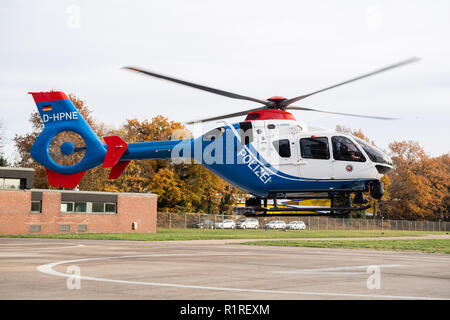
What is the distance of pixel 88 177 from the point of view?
6234 cm

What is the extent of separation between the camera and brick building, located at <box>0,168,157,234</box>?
152ft

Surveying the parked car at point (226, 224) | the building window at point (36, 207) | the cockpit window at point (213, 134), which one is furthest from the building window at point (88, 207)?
the cockpit window at point (213, 134)

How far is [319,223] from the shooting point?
3238 inches

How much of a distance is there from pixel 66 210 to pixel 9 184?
6318 mm

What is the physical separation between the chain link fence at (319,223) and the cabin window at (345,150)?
49.3 metres

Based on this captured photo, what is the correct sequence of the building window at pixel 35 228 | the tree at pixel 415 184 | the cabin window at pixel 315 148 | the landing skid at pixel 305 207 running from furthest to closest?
1. the tree at pixel 415 184
2. the building window at pixel 35 228
3. the cabin window at pixel 315 148
4. the landing skid at pixel 305 207

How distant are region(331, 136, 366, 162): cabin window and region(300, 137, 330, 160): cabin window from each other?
259 mm

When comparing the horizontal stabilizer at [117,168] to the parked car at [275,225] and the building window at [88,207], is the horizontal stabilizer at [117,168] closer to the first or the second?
the building window at [88,207]

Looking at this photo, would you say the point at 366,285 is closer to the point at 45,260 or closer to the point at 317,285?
the point at 317,285

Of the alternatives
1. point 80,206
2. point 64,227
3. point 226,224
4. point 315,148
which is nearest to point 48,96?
point 315,148

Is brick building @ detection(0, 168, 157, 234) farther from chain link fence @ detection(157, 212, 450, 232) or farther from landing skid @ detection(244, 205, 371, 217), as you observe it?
landing skid @ detection(244, 205, 371, 217)

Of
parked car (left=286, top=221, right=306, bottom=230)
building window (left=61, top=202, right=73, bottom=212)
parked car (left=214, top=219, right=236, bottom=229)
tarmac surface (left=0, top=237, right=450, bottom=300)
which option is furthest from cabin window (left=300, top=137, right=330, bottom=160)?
parked car (left=286, top=221, right=306, bottom=230)

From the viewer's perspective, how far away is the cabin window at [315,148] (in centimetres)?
1672

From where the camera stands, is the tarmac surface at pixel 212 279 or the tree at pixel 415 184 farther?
the tree at pixel 415 184
